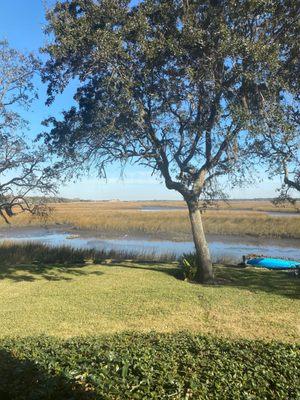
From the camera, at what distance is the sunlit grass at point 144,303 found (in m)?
9.05

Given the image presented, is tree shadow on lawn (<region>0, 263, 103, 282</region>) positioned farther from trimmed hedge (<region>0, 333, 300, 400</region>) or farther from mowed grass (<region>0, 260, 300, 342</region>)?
trimmed hedge (<region>0, 333, 300, 400</region>)

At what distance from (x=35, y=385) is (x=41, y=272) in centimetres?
1252

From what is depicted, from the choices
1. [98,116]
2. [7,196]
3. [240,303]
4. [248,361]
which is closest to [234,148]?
[98,116]

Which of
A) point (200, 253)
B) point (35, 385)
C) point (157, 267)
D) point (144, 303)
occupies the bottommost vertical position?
point (144, 303)

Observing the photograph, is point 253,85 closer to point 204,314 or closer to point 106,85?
point 106,85

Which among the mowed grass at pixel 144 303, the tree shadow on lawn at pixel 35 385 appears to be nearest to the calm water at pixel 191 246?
the mowed grass at pixel 144 303

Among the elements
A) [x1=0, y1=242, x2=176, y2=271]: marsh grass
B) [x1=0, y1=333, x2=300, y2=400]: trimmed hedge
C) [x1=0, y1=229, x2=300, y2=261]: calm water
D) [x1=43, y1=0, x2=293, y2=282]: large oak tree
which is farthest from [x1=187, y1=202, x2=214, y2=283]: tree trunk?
[x1=0, y1=229, x2=300, y2=261]: calm water

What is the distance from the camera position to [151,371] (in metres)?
4.29

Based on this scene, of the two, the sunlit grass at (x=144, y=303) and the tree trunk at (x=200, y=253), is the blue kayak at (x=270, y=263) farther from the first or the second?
the tree trunk at (x=200, y=253)

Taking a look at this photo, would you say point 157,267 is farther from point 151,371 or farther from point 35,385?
point 35,385

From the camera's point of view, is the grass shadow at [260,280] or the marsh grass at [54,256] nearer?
the grass shadow at [260,280]

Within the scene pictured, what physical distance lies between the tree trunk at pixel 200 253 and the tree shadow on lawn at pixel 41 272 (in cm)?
354

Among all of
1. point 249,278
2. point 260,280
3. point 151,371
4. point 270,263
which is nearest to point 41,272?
point 249,278

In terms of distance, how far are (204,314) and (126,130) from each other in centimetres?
659
